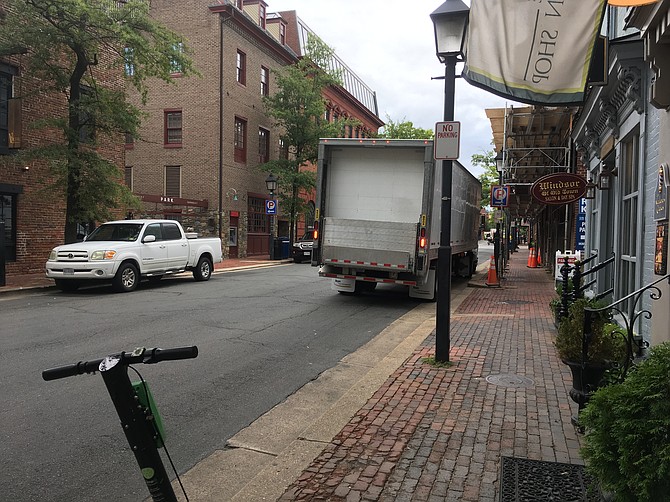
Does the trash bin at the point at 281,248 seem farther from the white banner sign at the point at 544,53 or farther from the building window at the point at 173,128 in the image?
the white banner sign at the point at 544,53

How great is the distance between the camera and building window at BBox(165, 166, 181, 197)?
28734 millimetres

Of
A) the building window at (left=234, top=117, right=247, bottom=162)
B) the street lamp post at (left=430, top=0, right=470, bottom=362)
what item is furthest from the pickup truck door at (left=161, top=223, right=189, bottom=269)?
the building window at (left=234, top=117, right=247, bottom=162)

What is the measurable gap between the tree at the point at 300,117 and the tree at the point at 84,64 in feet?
43.2

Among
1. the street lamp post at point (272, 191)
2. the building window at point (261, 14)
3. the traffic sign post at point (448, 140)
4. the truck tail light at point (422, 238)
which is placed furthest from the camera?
the building window at point (261, 14)

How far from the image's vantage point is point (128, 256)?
13750mm

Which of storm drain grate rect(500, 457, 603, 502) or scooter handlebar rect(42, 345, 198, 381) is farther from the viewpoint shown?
storm drain grate rect(500, 457, 603, 502)

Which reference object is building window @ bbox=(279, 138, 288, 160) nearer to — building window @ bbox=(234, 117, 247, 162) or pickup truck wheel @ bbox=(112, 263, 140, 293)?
building window @ bbox=(234, 117, 247, 162)

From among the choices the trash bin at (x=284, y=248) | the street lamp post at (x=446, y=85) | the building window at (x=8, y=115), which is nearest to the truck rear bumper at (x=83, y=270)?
the building window at (x=8, y=115)

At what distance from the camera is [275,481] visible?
12.1 ft

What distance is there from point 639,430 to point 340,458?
2.11 metres

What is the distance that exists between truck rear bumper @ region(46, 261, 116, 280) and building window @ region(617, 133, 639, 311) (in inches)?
426

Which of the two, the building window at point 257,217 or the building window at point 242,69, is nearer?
the building window at point 242,69

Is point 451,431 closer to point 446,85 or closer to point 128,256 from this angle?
point 446,85

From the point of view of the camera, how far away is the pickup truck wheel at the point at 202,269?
16.7 metres
